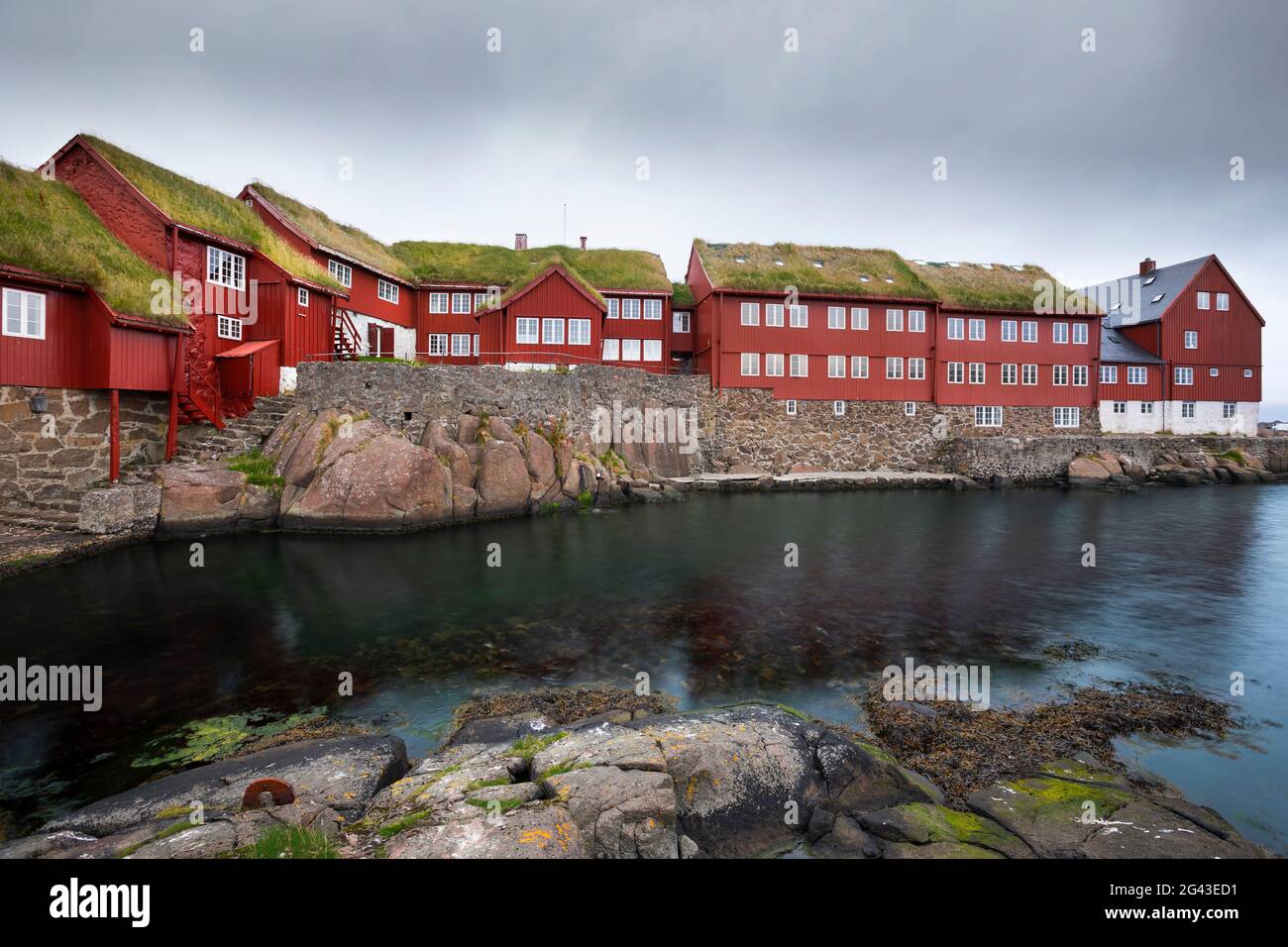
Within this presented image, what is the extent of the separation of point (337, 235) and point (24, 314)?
799 inches

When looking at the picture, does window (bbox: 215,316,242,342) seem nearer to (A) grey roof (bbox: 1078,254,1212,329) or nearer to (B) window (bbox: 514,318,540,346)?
(B) window (bbox: 514,318,540,346)

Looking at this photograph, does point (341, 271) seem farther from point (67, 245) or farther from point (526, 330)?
point (67, 245)

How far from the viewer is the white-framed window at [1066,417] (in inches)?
1816

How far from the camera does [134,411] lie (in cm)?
2227

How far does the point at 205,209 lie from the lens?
27.4m

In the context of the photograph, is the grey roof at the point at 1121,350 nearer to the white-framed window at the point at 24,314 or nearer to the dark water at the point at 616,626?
the dark water at the point at 616,626

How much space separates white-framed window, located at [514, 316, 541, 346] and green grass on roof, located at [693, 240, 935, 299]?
12227 mm

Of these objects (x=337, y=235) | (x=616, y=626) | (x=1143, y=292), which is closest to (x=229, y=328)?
(x=337, y=235)

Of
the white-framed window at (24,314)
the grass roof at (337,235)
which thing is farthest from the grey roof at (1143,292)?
the white-framed window at (24,314)

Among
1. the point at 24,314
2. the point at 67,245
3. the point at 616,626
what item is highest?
the point at 67,245

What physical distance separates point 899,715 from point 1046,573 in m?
12.9

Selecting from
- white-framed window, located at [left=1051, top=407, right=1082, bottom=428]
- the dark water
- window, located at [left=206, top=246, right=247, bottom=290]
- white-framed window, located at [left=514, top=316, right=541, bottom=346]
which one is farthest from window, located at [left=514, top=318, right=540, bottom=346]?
white-framed window, located at [left=1051, top=407, right=1082, bottom=428]

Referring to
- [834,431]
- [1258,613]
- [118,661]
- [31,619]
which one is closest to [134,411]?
[31,619]

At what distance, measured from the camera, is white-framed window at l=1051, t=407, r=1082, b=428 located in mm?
46125
